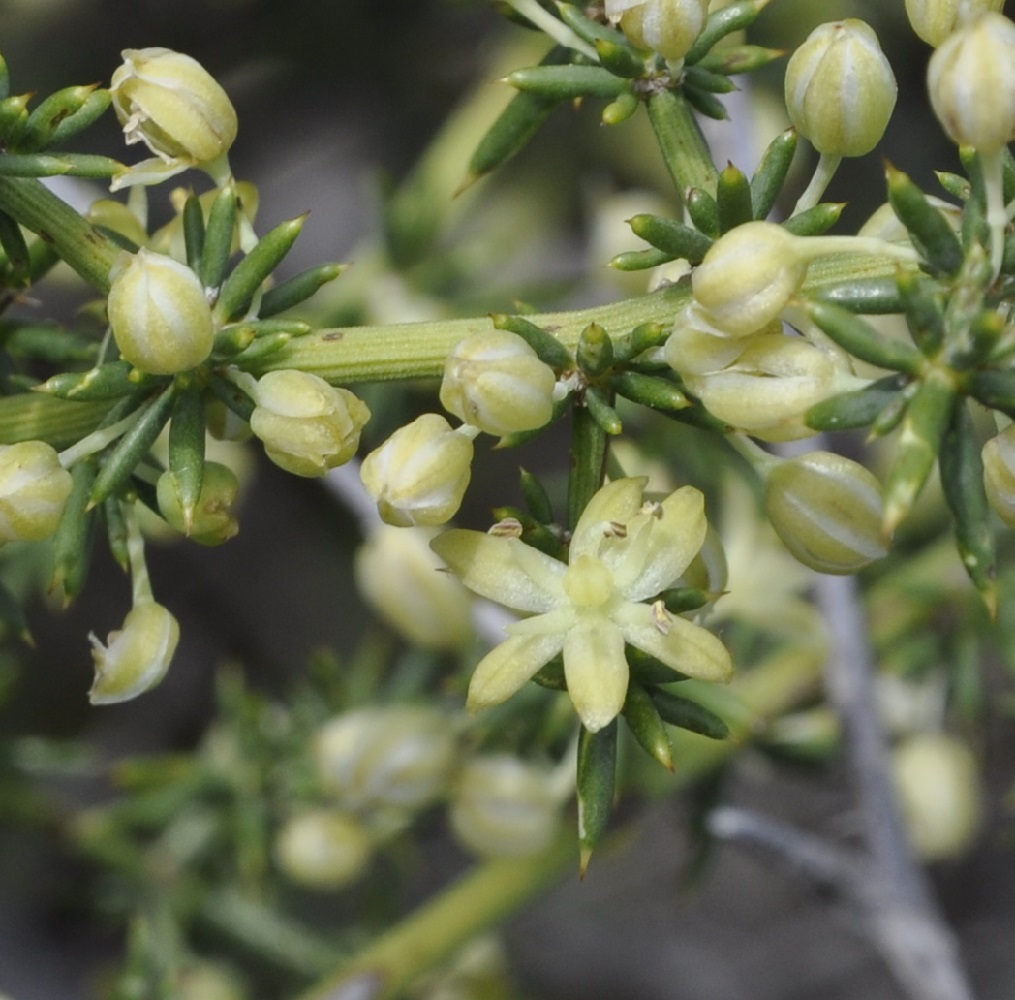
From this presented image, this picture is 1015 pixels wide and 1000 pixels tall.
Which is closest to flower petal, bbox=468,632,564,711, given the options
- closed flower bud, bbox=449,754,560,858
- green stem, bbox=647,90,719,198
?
green stem, bbox=647,90,719,198

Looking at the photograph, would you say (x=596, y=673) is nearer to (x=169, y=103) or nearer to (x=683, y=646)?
(x=683, y=646)

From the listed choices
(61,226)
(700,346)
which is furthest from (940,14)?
(61,226)

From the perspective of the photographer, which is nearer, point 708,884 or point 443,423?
point 443,423

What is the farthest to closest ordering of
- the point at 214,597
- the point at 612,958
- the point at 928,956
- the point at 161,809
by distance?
the point at 612,958, the point at 214,597, the point at 161,809, the point at 928,956

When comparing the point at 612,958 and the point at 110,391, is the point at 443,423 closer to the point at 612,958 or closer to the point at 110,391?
the point at 110,391

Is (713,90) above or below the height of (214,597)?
above

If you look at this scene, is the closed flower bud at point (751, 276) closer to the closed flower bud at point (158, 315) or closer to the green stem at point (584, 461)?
the green stem at point (584, 461)

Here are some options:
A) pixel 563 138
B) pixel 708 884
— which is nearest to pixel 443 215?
pixel 563 138
